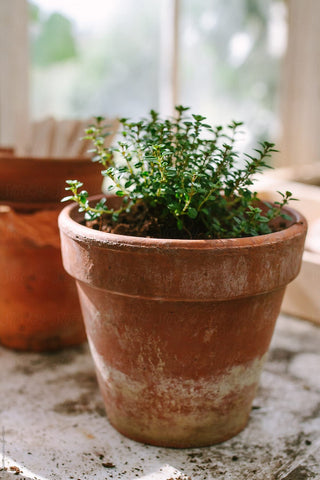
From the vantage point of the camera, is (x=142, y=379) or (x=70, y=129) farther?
(x=70, y=129)

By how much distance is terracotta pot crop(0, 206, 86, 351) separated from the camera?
1.59 m

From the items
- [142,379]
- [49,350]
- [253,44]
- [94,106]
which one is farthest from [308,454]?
[253,44]

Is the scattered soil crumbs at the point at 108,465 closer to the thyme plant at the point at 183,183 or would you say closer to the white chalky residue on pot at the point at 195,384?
the white chalky residue on pot at the point at 195,384

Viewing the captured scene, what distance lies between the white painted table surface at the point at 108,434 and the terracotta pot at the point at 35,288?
6 cm

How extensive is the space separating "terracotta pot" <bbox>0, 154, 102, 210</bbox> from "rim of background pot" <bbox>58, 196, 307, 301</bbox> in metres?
0.46

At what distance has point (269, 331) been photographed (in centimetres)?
126

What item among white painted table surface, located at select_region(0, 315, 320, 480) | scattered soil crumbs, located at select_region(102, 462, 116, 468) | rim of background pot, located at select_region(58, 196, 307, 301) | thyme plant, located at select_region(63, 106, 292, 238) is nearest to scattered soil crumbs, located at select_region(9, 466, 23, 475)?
white painted table surface, located at select_region(0, 315, 320, 480)

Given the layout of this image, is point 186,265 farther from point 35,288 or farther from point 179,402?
point 35,288

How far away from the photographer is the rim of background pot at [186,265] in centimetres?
107

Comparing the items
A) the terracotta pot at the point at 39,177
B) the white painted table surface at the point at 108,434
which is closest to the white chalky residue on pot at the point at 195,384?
the white painted table surface at the point at 108,434

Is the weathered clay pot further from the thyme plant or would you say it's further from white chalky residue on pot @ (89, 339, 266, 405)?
white chalky residue on pot @ (89, 339, 266, 405)

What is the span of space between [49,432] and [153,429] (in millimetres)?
269

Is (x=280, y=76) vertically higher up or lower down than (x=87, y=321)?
higher up

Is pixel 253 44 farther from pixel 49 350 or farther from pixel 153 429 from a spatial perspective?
pixel 153 429
